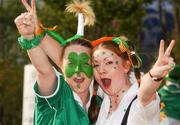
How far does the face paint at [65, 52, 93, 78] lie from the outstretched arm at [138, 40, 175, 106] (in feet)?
2.72

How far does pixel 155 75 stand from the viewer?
3.48 meters

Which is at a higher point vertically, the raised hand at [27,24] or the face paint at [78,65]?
the raised hand at [27,24]

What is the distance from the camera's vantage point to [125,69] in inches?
163

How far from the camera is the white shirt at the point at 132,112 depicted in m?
3.56

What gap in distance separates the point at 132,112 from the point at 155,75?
1.18 ft

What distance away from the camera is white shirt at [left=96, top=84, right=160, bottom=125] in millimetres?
3561

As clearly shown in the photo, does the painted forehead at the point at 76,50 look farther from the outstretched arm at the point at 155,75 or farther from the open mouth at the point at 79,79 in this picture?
the outstretched arm at the point at 155,75

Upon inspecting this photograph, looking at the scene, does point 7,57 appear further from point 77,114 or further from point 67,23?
point 77,114

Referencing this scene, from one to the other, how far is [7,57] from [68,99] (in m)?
19.6

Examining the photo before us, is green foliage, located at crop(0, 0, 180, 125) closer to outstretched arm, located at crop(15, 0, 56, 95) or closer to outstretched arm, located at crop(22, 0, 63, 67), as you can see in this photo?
outstretched arm, located at crop(22, 0, 63, 67)

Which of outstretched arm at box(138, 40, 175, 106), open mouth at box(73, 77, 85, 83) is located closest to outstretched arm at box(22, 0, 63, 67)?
open mouth at box(73, 77, 85, 83)

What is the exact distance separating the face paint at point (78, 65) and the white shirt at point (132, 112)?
0.25 metres

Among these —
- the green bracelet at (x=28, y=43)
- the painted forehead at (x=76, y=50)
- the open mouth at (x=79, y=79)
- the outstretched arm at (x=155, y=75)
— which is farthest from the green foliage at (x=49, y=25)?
the outstretched arm at (x=155, y=75)

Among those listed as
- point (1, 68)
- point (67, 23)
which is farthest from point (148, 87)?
point (1, 68)
